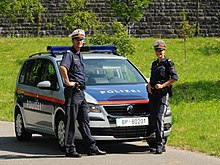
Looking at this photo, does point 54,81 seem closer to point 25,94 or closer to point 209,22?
point 25,94

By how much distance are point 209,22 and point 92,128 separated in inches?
1279

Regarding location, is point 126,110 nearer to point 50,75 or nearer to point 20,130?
point 50,75

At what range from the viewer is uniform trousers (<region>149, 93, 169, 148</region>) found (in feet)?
40.2

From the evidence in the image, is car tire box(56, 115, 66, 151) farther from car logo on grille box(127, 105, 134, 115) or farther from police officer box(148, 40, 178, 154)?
police officer box(148, 40, 178, 154)

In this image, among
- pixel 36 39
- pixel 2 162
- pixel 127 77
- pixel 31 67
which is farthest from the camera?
pixel 36 39

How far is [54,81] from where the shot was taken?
1331 centimetres

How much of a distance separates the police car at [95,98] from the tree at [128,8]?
1007 inches

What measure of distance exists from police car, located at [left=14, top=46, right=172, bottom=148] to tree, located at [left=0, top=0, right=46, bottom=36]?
21.0m

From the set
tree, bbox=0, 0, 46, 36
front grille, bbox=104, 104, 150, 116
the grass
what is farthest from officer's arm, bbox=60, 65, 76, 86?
tree, bbox=0, 0, 46, 36

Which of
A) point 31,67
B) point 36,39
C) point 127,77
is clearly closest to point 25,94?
point 31,67

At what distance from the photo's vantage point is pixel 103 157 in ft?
40.0

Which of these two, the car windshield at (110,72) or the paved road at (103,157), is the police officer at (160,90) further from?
the car windshield at (110,72)

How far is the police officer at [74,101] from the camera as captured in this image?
12.1 meters

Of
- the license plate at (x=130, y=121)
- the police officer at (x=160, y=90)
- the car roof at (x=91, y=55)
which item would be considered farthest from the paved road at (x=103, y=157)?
the car roof at (x=91, y=55)
